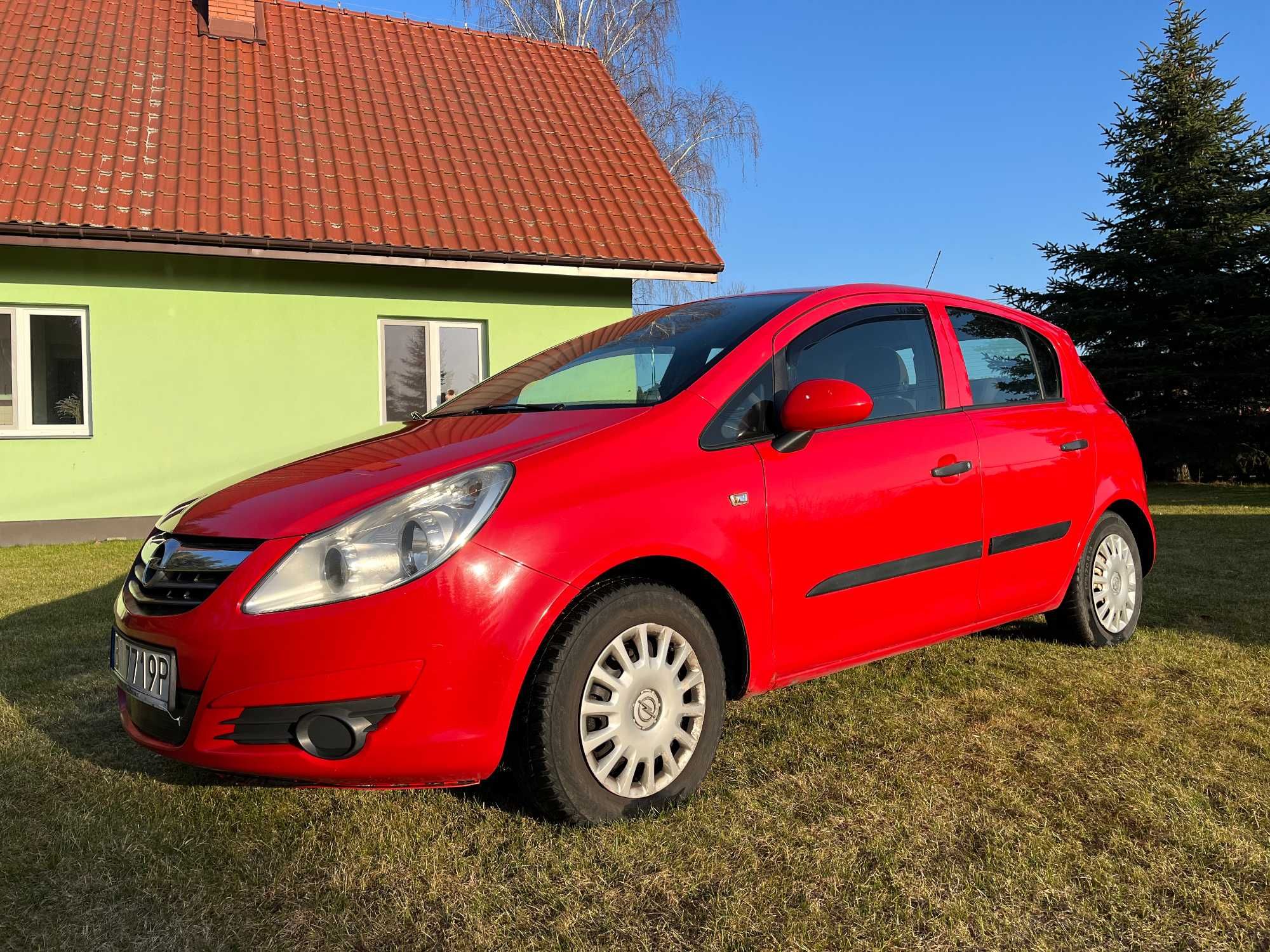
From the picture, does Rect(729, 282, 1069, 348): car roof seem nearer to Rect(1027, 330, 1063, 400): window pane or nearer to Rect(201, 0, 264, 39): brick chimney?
Rect(1027, 330, 1063, 400): window pane

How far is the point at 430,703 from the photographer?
2.26 metres

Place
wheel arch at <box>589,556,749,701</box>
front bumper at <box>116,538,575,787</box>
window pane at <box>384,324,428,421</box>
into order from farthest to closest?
window pane at <box>384,324,428,421</box> → wheel arch at <box>589,556,749,701</box> → front bumper at <box>116,538,575,787</box>

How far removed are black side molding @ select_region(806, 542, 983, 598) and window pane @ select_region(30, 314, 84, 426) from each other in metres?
8.50

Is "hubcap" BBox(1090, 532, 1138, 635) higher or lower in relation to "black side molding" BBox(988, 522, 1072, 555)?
lower

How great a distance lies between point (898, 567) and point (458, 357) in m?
7.87

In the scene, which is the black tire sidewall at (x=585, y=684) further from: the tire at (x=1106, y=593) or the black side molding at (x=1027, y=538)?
the tire at (x=1106, y=593)

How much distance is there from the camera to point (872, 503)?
309cm

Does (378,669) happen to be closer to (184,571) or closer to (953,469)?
(184,571)

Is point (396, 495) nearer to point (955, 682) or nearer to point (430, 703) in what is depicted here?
point (430, 703)

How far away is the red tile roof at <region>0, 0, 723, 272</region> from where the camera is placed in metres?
8.97

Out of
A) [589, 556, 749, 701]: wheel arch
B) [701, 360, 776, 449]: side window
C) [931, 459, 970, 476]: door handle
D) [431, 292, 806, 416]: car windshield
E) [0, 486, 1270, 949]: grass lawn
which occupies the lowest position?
[0, 486, 1270, 949]: grass lawn

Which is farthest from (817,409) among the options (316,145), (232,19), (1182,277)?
(1182,277)

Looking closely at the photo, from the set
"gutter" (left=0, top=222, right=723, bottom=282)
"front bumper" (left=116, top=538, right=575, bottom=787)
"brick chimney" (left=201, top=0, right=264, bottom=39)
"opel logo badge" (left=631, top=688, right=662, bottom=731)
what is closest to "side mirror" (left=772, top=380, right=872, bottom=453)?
"opel logo badge" (left=631, top=688, right=662, bottom=731)

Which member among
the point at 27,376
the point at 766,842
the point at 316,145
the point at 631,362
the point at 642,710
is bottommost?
the point at 766,842
